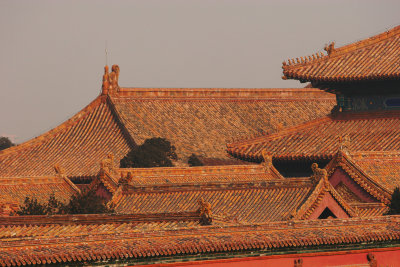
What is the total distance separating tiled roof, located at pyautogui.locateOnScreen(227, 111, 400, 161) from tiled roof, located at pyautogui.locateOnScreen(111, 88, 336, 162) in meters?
16.1

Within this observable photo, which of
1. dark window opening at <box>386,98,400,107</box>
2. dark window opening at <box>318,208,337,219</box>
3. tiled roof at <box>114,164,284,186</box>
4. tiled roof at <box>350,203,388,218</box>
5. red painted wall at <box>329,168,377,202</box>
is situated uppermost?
dark window opening at <box>386,98,400,107</box>

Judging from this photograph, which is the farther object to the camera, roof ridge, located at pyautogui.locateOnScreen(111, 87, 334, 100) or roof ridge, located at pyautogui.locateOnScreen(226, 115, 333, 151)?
roof ridge, located at pyautogui.locateOnScreen(111, 87, 334, 100)

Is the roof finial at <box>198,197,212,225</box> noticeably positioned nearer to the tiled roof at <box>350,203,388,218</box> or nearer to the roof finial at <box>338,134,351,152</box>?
the tiled roof at <box>350,203,388,218</box>

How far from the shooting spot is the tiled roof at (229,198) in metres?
35.5

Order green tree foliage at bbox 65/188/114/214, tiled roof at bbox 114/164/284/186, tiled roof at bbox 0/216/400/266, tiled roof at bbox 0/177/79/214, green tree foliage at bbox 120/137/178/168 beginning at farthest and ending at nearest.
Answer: green tree foliage at bbox 120/137/178/168 → tiled roof at bbox 0/177/79/214 → tiled roof at bbox 114/164/284/186 → green tree foliage at bbox 65/188/114/214 → tiled roof at bbox 0/216/400/266

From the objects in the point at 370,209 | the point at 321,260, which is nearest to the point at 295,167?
the point at 370,209

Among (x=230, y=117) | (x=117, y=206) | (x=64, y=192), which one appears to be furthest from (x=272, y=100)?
(x=117, y=206)

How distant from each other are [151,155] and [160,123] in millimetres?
11073

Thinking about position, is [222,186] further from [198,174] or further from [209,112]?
[209,112]

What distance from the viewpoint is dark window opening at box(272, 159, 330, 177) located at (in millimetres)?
43125

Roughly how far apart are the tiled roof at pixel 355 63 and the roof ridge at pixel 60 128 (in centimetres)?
2188

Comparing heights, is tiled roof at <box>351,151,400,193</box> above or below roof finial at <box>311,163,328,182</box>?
below

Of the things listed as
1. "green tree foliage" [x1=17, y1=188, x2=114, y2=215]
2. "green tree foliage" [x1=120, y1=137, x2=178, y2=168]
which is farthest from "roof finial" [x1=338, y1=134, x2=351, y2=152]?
"green tree foliage" [x1=120, y1=137, x2=178, y2=168]

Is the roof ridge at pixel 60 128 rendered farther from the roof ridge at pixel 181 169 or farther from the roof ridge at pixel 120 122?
the roof ridge at pixel 181 169
